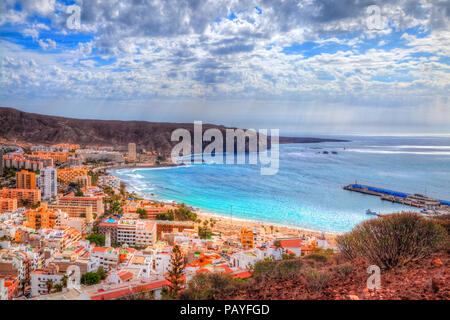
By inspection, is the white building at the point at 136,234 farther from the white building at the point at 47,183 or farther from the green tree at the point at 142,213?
the white building at the point at 47,183

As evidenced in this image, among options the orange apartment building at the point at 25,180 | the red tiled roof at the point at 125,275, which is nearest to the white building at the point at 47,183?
the orange apartment building at the point at 25,180

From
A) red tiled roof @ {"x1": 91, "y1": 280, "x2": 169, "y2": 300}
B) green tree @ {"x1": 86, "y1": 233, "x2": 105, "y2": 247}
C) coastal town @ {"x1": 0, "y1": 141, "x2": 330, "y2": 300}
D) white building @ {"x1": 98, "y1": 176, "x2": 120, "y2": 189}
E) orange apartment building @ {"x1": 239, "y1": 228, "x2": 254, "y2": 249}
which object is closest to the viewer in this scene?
red tiled roof @ {"x1": 91, "y1": 280, "x2": 169, "y2": 300}

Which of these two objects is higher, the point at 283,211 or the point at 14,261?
the point at 14,261

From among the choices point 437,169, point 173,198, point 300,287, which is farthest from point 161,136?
point 300,287

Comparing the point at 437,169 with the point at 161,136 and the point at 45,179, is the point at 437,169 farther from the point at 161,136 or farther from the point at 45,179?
the point at 161,136

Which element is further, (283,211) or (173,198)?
(173,198)

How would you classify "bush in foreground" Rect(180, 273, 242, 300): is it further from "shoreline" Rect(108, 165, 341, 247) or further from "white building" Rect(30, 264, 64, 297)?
"shoreline" Rect(108, 165, 341, 247)

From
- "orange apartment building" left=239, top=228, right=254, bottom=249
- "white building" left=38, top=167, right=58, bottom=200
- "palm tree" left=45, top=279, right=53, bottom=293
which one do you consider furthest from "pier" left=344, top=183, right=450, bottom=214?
"white building" left=38, top=167, right=58, bottom=200
